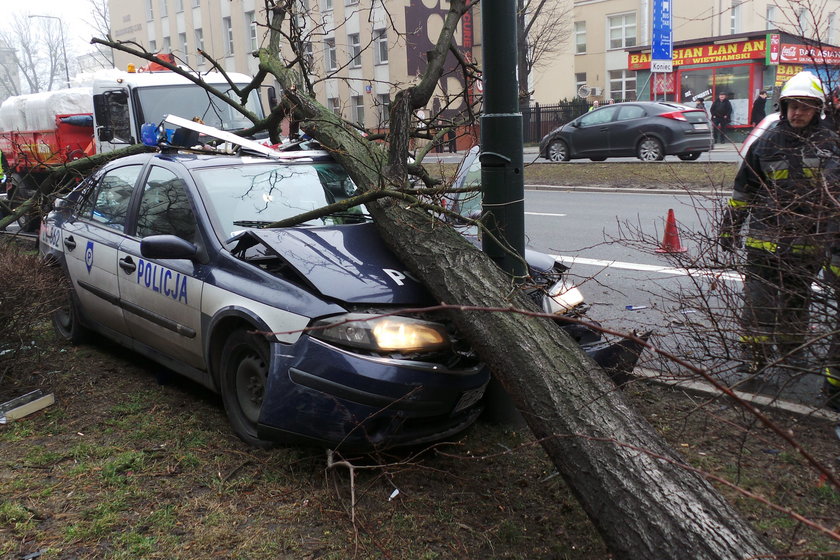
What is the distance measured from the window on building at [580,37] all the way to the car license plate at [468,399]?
1705 inches

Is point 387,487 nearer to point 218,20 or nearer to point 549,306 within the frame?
point 549,306

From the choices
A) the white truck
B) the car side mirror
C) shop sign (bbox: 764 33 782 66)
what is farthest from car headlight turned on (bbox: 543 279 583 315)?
shop sign (bbox: 764 33 782 66)

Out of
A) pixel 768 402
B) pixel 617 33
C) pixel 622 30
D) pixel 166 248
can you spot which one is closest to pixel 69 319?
pixel 166 248

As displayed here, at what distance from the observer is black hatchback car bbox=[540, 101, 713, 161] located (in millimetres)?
18891

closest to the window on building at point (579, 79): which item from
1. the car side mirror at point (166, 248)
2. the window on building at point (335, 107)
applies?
the window on building at point (335, 107)

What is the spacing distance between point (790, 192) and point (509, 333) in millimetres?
1365

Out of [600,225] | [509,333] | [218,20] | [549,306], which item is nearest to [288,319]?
[509,333]

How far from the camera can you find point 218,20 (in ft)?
157

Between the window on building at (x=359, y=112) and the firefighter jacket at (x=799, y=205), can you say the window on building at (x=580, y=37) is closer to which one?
the window on building at (x=359, y=112)

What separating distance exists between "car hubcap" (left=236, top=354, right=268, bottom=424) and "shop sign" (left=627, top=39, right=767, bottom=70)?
2983 centimetres

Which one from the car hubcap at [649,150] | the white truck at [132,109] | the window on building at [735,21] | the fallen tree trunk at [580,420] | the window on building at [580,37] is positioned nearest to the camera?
the fallen tree trunk at [580,420]

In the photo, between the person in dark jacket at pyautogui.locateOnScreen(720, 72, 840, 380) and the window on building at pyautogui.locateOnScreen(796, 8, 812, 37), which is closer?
the person in dark jacket at pyautogui.locateOnScreen(720, 72, 840, 380)

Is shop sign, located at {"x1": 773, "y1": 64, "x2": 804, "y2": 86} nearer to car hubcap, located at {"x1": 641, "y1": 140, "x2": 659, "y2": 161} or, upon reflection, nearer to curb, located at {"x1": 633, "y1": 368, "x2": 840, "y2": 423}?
car hubcap, located at {"x1": 641, "y1": 140, "x2": 659, "y2": 161}

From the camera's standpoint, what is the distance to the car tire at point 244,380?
155 inches
